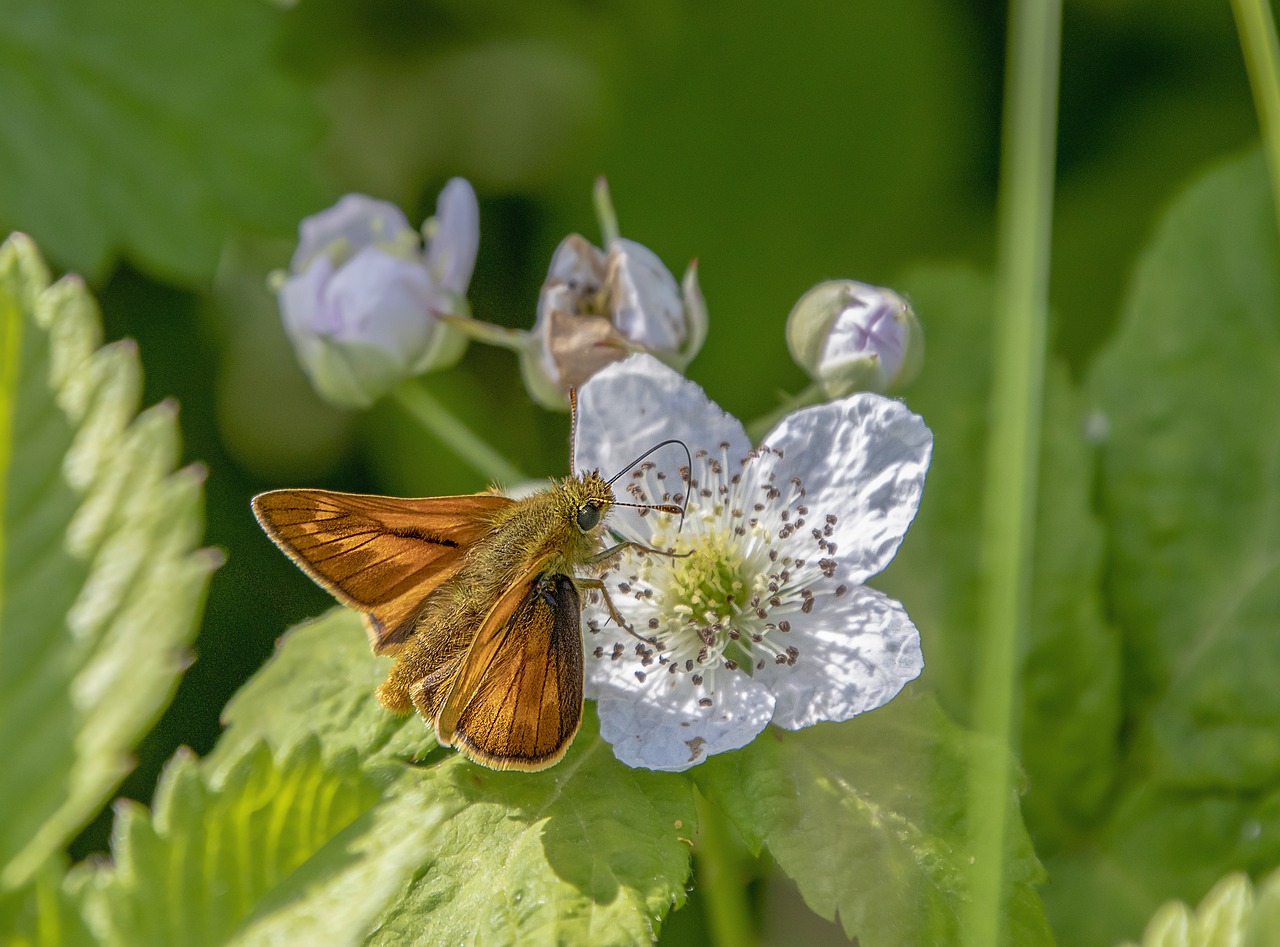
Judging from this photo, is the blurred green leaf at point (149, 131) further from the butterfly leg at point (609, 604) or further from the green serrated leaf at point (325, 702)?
the butterfly leg at point (609, 604)

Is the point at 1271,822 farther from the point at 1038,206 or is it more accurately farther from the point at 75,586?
the point at 75,586

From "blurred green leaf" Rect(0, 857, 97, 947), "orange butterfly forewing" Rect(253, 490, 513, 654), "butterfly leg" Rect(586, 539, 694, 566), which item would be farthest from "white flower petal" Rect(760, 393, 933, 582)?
"blurred green leaf" Rect(0, 857, 97, 947)

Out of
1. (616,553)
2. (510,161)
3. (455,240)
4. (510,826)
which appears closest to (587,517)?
(616,553)

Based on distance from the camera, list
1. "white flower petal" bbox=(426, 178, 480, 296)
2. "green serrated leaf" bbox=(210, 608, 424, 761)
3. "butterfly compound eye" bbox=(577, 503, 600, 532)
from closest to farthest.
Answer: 1. "green serrated leaf" bbox=(210, 608, 424, 761)
2. "butterfly compound eye" bbox=(577, 503, 600, 532)
3. "white flower petal" bbox=(426, 178, 480, 296)

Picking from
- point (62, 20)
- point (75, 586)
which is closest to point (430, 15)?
point (62, 20)

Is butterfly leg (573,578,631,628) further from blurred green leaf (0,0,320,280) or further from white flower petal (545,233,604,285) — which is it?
blurred green leaf (0,0,320,280)

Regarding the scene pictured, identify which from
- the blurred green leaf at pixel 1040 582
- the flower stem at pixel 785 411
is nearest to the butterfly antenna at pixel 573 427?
the flower stem at pixel 785 411
